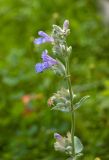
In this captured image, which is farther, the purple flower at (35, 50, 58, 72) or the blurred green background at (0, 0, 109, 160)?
the blurred green background at (0, 0, 109, 160)

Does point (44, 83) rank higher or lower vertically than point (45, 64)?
higher

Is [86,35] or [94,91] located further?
[86,35]

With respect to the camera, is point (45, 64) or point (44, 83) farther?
point (44, 83)

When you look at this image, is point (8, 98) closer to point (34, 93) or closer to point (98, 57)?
point (34, 93)

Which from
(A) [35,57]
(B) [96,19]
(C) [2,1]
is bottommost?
(A) [35,57]

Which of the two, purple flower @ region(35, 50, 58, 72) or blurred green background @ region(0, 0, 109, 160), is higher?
blurred green background @ region(0, 0, 109, 160)

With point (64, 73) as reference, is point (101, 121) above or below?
above

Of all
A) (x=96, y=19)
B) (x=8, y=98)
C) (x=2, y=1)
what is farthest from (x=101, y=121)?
(x=2, y=1)

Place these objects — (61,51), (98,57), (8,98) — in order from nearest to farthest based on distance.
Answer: (61,51) → (8,98) → (98,57)
